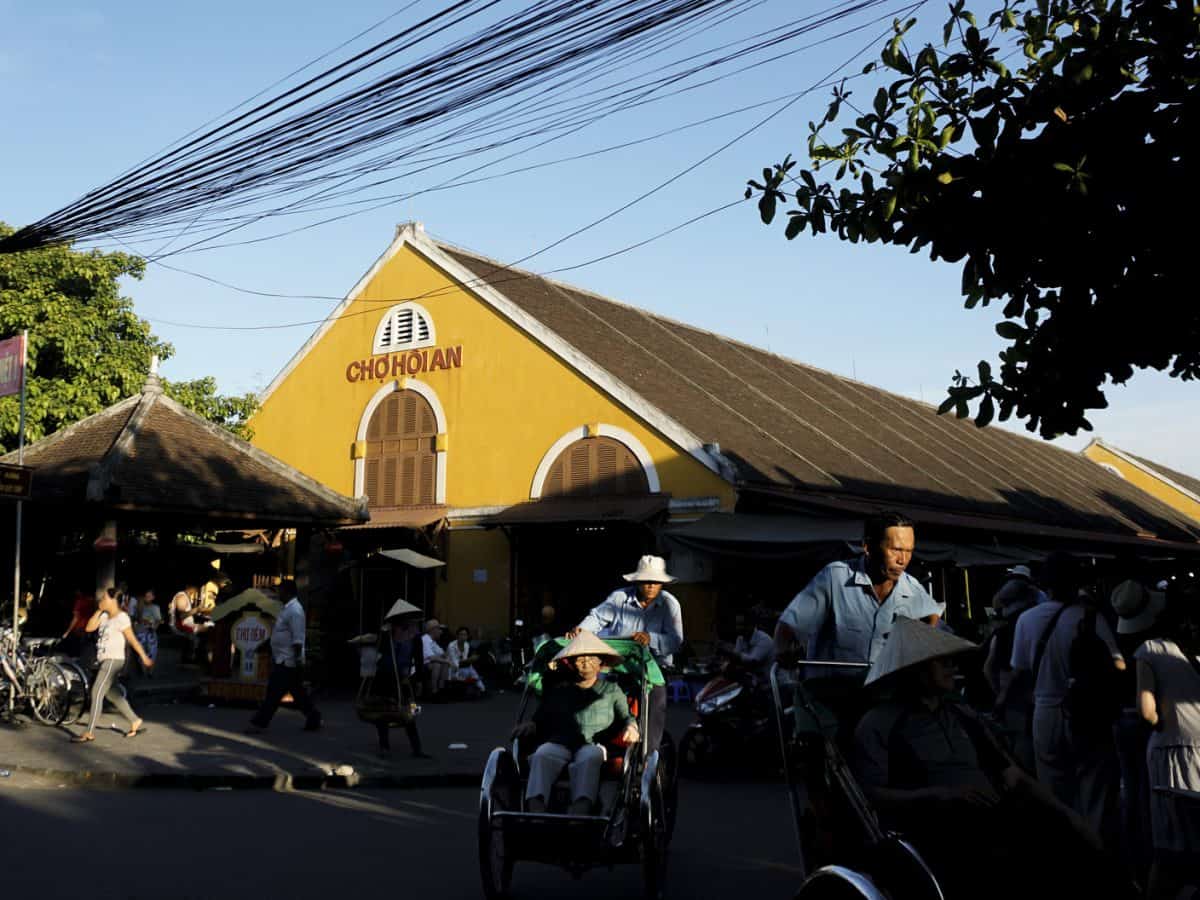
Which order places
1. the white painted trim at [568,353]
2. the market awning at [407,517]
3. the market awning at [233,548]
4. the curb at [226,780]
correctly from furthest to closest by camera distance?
1. the market awning at [233,548]
2. the market awning at [407,517]
3. the white painted trim at [568,353]
4. the curb at [226,780]

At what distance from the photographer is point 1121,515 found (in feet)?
121

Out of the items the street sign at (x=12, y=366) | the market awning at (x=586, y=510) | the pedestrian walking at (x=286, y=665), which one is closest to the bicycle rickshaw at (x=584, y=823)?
the pedestrian walking at (x=286, y=665)

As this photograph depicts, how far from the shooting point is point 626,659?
7.55 meters

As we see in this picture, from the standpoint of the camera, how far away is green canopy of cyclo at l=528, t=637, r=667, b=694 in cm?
748

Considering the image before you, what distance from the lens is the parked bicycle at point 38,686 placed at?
561 inches

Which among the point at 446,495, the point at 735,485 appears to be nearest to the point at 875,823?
the point at 735,485

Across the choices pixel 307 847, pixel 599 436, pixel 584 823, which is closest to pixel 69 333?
pixel 599 436

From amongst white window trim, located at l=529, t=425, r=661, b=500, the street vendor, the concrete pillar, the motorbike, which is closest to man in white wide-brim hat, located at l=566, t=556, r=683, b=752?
the street vendor

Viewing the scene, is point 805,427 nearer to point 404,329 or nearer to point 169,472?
point 404,329

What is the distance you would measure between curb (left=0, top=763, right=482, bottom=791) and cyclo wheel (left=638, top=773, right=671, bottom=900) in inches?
197

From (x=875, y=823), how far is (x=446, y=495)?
2100cm

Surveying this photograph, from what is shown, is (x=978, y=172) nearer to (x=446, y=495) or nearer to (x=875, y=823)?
(x=875, y=823)

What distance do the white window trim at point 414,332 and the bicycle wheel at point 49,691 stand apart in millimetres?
12707

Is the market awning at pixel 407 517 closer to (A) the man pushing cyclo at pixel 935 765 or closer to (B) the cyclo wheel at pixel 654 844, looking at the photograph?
(B) the cyclo wheel at pixel 654 844
